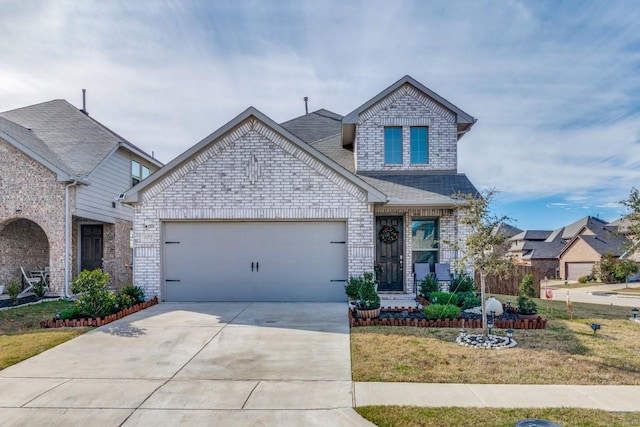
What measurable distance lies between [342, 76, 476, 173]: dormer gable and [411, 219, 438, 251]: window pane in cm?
184

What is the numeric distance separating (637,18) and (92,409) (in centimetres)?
1387

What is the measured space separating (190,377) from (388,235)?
8500 millimetres

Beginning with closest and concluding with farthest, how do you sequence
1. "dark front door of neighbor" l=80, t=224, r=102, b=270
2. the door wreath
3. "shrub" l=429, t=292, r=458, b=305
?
1. "shrub" l=429, t=292, r=458, b=305
2. the door wreath
3. "dark front door of neighbor" l=80, t=224, r=102, b=270

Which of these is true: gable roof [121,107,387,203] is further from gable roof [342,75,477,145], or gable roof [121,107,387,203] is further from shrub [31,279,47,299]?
shrub [31,279,47,299]

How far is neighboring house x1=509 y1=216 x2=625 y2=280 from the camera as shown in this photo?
1430 inches

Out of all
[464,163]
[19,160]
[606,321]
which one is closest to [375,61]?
[464,163]

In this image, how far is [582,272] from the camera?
3712cm

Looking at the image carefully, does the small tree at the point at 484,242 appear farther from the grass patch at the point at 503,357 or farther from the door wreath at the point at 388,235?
the door wreath at the point at 388,235

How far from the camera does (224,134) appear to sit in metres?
11.4

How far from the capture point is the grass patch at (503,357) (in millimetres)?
5457

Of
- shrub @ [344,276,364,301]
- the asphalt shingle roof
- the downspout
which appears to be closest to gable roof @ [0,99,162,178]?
the asphalt shingle roof

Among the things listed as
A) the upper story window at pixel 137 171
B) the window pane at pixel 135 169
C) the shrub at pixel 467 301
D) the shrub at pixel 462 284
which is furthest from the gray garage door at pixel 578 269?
the window pane at pixel 135 169

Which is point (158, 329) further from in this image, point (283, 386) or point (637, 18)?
point (637, 18)

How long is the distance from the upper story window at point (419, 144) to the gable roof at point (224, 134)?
10.3ft
